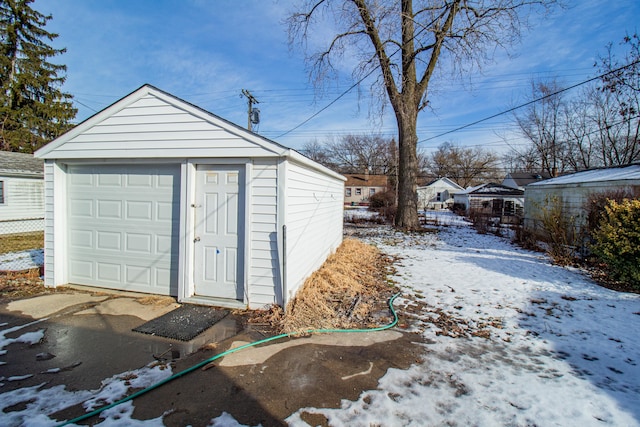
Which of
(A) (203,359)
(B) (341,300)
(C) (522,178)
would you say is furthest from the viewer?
(C) (522,178)

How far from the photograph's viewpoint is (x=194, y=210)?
452cm

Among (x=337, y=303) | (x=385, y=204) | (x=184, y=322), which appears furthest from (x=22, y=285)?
(x=385, y=204)

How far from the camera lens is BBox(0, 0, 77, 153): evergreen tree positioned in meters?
17.8

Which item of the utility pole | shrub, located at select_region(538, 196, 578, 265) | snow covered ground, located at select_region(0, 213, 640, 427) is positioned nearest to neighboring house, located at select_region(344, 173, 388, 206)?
the utility pole

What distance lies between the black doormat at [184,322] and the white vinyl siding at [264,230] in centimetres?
72

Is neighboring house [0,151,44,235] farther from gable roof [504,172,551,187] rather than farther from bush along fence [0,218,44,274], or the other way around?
gable roof [504,172,551,187]

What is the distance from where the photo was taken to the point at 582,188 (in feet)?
34.1

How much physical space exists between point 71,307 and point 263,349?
10.7ft

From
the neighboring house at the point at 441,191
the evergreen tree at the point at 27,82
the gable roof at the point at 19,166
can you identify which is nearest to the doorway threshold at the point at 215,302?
the gable roof at the point at 19,166

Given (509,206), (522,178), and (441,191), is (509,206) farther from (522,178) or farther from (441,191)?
(441,191)

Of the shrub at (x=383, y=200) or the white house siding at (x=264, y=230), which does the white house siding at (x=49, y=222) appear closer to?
the white house siding at (x=264, y=230)

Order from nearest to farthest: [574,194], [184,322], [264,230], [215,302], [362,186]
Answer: [184,322] < [264,230] < [215,302] < [574,194] < [362,186]

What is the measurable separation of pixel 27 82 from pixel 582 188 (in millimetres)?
29438

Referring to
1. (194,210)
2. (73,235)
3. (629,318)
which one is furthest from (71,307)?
(629,318)
